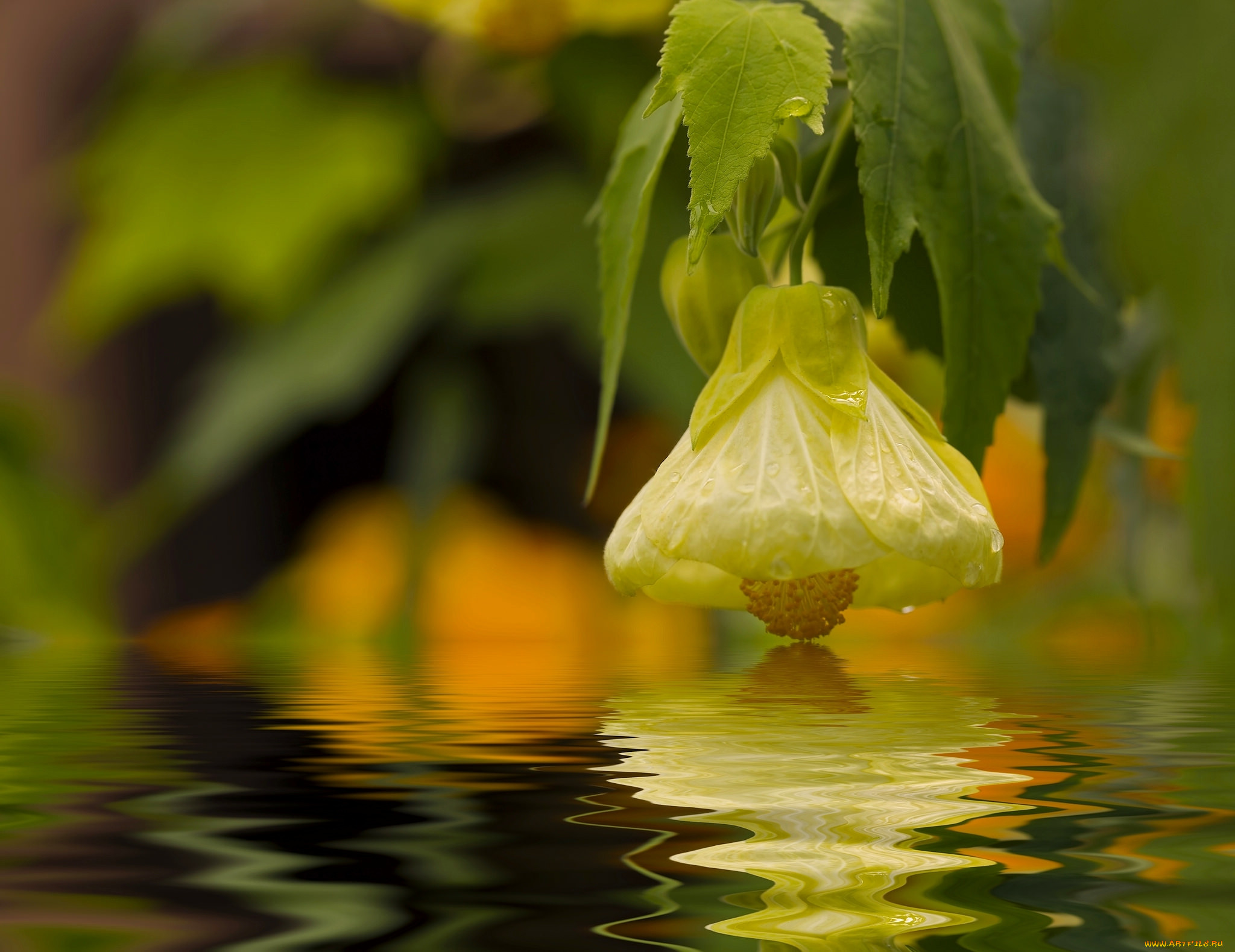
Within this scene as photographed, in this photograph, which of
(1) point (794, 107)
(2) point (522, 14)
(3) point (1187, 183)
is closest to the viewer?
(1) point (794, 107)

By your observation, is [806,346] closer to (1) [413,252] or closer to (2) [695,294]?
(2) [695,294]

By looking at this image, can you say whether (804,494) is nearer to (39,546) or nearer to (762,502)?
(762,502)

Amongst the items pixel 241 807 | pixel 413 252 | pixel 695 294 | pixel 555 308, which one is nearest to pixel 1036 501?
pixel 555 308

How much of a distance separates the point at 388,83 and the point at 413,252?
0.69 feet

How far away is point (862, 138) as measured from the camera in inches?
12.7

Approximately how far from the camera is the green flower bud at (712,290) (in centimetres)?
39

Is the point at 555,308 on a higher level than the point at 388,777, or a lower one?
higher

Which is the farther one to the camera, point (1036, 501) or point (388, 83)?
point (388, 83)

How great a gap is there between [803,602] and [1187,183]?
13.3 inches

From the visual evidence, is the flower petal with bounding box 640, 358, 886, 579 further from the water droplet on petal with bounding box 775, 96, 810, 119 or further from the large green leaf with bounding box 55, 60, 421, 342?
the large green leaf with bounding box 55, 60, 421, 342

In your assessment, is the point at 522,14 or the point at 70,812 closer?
the point at 70,812

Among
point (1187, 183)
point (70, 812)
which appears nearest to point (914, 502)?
point (70, 812)

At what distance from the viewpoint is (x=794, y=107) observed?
0.29m

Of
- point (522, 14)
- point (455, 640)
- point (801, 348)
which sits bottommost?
point (455, 640)
